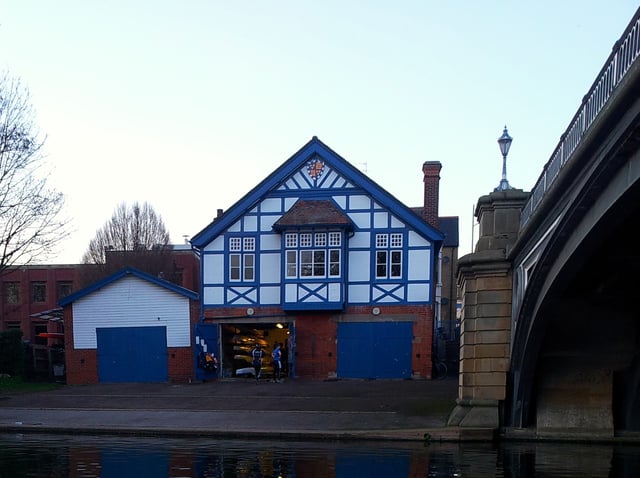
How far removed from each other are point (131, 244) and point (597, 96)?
4099cm

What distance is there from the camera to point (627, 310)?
12203 mm

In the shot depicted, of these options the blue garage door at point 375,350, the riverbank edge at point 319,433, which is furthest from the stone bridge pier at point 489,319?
the blue garage door at point 375,350

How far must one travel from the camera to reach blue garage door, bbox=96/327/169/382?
24.3m

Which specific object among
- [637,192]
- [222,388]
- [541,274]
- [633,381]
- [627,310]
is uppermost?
[637,192]

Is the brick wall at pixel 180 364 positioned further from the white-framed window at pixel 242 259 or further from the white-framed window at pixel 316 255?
the white-framed window at pixel 316 255

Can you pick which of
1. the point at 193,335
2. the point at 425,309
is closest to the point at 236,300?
the point at 193,335

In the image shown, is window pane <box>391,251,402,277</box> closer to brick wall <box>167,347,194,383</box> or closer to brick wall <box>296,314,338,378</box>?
brick wall <box>296,314,338,378</box>

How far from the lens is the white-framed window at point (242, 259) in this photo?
24.7m

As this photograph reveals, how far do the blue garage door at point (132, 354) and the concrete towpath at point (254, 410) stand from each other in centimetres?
189

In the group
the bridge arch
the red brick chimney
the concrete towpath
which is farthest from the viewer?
the red brick chimney

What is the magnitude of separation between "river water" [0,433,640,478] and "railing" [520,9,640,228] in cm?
475

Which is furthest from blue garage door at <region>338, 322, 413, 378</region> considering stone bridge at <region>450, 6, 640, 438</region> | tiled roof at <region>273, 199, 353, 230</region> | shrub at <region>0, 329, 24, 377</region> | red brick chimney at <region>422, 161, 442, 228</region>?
shrub at <region>0, 329, 24, 377</region>

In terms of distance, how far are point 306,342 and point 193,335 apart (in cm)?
454

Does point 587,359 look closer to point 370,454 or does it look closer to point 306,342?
point 370,454
